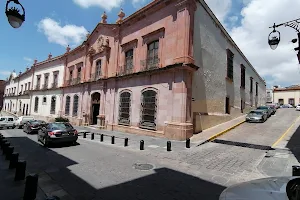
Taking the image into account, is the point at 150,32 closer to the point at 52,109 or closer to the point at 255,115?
the point at 255,115

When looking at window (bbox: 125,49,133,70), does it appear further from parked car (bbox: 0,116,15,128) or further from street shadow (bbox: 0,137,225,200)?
parked car (bbox: 0,116,15,128)

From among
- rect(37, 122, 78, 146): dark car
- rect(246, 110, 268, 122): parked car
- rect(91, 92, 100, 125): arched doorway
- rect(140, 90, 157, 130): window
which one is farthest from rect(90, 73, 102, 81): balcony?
rect(246, 110, 268, 122): parked car

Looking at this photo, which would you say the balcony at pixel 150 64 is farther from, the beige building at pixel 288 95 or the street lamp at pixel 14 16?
the beige building at pixel 288 95

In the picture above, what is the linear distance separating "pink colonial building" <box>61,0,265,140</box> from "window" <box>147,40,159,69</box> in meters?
0.08

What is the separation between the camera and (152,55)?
631 inches

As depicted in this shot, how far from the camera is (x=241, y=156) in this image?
872 centimetres

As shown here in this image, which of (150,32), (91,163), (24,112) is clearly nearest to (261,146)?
(91,163)

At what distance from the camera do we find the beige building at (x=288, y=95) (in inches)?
1887

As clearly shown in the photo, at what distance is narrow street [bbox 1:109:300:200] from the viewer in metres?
5.04

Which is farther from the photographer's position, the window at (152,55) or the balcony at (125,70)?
the balcony at (125,70)

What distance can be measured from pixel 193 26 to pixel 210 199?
484 inches

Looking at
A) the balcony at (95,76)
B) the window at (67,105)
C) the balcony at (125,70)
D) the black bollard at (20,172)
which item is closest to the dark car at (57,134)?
the black bollard at (20,172)

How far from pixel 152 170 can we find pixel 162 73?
8.86m

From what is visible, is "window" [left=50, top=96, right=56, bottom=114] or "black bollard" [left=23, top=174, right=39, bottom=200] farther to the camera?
"window" [left=50, top=96, right=56, bottom=114]
